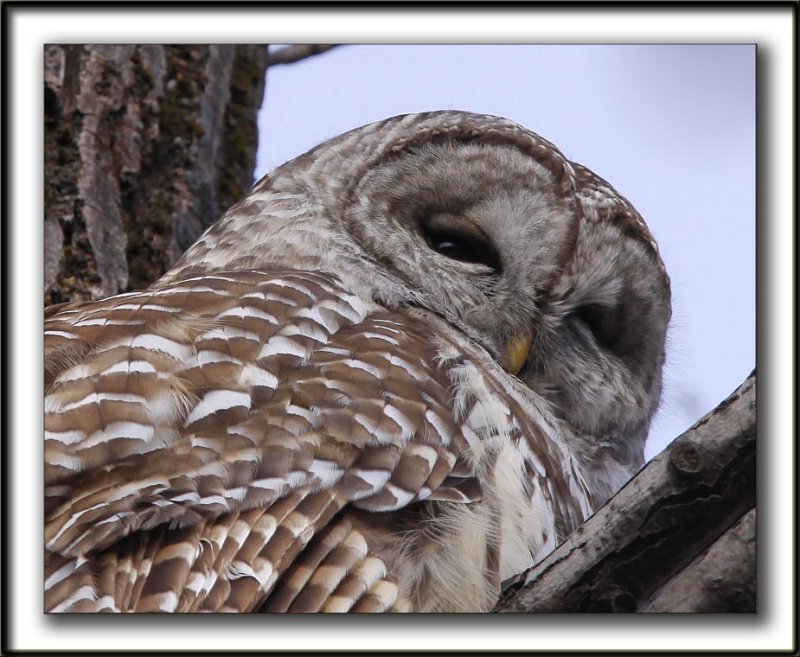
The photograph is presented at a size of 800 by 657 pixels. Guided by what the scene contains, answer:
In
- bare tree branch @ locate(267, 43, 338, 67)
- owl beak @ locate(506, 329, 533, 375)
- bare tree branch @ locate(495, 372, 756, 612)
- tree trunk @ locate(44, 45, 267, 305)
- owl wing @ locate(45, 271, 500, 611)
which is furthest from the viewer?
bare tree branch @ locate(267, 43, 338, 67)

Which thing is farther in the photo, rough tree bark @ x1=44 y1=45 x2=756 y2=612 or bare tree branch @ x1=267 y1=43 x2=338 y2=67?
bare tree branch @ x1=267 y1=43 x2=338 y2=67

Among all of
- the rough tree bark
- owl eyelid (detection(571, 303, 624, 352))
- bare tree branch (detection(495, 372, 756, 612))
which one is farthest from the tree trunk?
bare tree branch (detection(495, 372, 756, 612))

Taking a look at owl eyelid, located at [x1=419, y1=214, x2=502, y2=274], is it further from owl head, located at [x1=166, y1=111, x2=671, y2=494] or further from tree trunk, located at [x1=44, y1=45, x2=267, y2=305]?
tree trunk, located at [x1=44, y1=45, x2=267, y2=305]

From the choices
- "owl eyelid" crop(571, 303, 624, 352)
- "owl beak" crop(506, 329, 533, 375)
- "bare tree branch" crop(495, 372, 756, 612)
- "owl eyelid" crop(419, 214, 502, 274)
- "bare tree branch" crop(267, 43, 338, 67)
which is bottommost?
"bare tree branch" crop(495, 372, 756, 612)

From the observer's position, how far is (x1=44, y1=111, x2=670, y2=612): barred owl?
2.04 metres

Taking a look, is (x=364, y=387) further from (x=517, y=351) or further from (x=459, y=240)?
(x=459, y=240)

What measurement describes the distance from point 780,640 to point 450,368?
36.2 inches

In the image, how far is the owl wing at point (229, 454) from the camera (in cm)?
200

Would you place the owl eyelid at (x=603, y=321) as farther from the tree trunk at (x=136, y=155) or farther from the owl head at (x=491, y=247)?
the tree trunk at (x=136, y=155)

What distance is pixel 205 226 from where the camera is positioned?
3785 mm

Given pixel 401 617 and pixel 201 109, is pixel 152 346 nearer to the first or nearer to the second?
pixel 401 617

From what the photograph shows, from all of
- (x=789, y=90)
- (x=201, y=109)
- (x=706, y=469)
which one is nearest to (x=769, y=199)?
(x=789, y=90)

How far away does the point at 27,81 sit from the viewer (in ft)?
8.02

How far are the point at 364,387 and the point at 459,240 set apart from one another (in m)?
1.02
